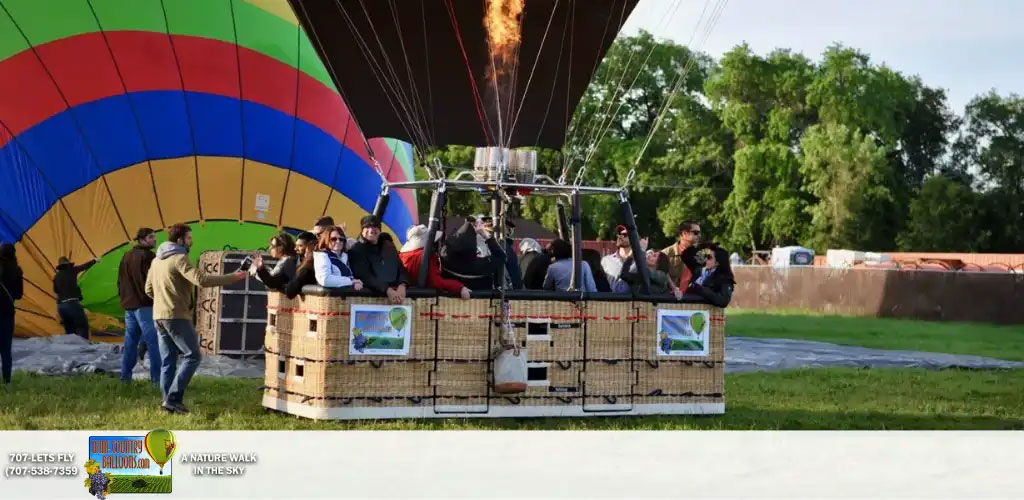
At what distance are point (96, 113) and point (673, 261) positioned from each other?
6405 mm

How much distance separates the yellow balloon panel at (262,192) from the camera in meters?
15.1

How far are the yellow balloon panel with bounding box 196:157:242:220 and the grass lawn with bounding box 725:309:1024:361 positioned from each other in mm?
8193

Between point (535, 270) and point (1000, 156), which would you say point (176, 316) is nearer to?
point (535, 270)

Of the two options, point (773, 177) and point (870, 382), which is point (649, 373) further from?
point (773, 177)

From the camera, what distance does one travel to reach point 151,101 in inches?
575

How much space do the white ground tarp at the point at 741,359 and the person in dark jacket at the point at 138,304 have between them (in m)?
0.73

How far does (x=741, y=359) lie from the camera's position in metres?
14.9

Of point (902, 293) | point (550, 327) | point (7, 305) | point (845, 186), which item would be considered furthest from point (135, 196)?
point (845, 186)

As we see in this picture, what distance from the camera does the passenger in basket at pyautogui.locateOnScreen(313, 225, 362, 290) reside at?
27.2 ft

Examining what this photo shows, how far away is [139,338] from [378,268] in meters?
3.19

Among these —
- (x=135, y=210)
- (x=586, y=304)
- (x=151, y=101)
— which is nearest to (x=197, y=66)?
(x=151, y=101)
